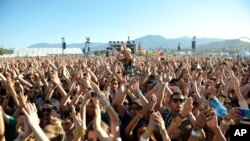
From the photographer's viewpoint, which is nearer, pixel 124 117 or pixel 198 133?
pixel 198 133

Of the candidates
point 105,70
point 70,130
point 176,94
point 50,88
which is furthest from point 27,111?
point 105,70

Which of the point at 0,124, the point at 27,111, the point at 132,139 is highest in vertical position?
the point at 27,111

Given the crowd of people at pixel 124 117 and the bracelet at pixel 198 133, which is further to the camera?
the bracelet at pixel 198 133

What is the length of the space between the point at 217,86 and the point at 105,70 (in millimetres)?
3430

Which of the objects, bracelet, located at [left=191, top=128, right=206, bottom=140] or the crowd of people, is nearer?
the crowd of people

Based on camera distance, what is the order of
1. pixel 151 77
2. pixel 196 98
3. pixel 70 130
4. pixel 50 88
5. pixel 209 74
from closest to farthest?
pixel 70 130, pixel 196 98, pixel 50 88, pixel 151 77, pixel 209 74

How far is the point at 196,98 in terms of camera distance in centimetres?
616

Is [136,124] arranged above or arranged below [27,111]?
below

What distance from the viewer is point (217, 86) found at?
7957 millimetres

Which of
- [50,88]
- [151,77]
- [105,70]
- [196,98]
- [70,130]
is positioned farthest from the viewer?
[105,70]

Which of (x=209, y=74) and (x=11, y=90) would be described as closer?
(x=11, y=90)

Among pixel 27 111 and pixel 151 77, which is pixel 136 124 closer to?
pixel 27 111

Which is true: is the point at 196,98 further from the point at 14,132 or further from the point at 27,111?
the point at 27,111

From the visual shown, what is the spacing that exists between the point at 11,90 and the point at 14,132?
63.4 inches
